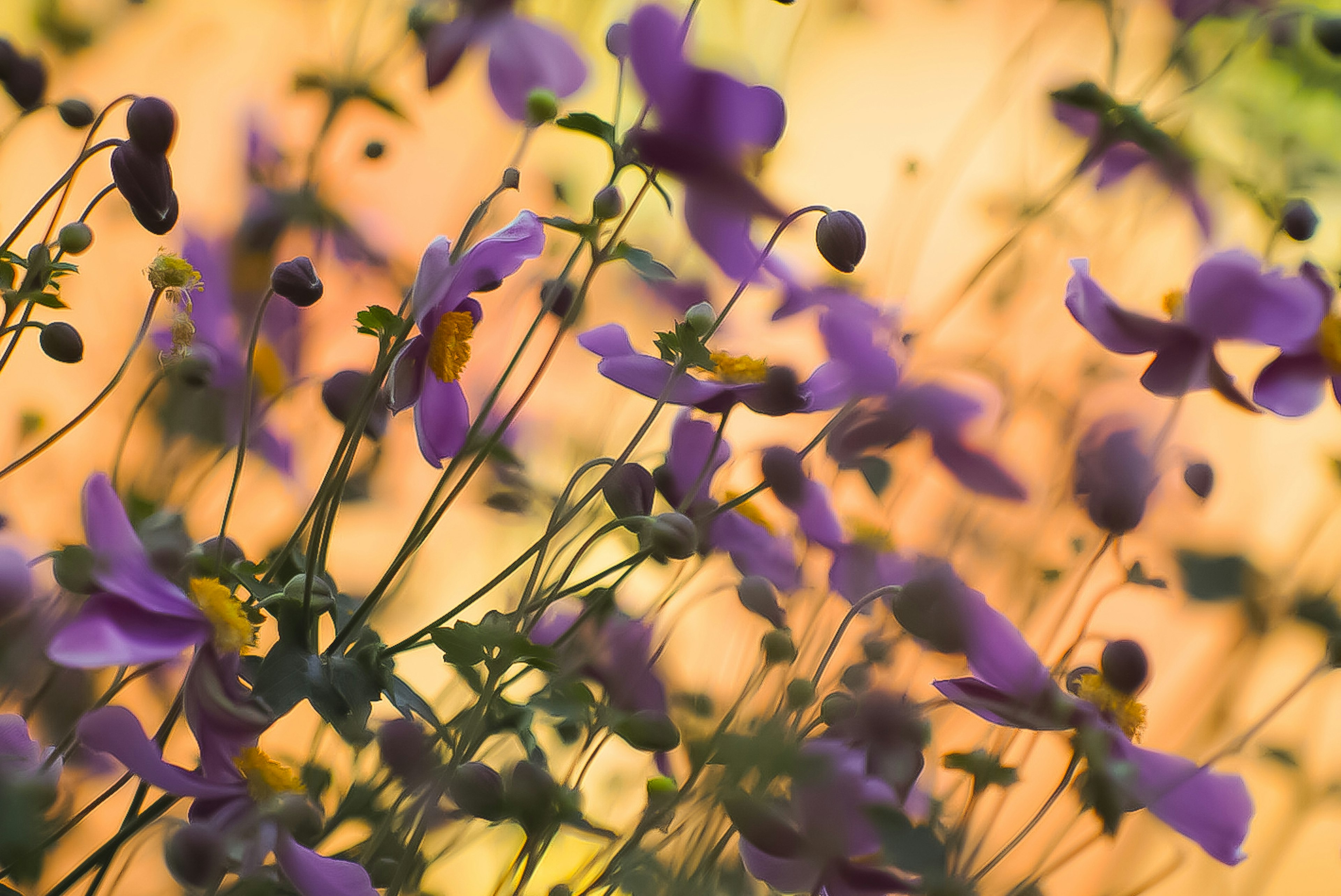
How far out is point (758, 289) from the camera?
21.9 inches

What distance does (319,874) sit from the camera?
316 mm

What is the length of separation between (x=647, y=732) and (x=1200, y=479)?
0.31 metres

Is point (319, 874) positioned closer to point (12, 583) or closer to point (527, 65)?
point (12, 583)

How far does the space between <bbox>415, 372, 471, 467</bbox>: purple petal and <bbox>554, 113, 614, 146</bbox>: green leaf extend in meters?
0.11

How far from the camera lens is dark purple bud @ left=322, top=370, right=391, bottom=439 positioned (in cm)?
42

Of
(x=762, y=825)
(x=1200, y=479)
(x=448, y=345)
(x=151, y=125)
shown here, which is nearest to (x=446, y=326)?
(x=448, y=345)

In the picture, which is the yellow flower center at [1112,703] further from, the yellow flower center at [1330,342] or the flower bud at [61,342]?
the flower bud at [61,342]

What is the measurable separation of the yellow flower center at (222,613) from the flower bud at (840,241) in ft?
0.83

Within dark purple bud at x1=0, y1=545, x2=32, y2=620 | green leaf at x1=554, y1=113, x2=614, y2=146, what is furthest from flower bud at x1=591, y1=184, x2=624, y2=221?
dark purple bud at x1=0, y1=545, x2=32, y2=620

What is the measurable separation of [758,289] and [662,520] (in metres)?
0.24

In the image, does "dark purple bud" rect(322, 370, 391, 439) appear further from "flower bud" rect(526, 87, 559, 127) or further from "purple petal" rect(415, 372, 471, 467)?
"flower bud" rect(526, 87, 559, 127)

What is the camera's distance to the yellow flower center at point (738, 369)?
478mm

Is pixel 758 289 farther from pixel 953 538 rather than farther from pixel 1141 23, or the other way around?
pixel 1141 23

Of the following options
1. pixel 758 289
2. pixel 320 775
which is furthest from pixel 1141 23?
pixel 320 775
